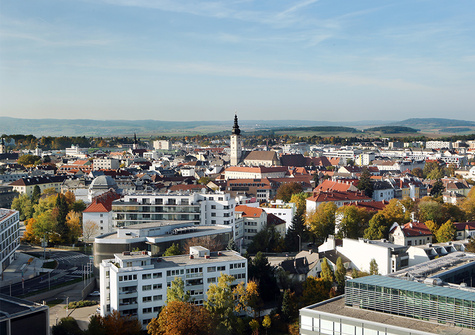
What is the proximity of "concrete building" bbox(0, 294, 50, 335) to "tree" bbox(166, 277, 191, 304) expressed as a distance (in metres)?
4.89

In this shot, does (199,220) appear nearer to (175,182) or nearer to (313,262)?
(313,262)

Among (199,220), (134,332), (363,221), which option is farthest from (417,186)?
(134,332)

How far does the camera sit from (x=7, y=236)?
119ft

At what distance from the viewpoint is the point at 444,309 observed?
56.4ft

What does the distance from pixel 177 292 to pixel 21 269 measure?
16047 mm

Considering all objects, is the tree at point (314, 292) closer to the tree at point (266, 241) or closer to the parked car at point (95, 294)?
→ the parked car at point (95, 294)

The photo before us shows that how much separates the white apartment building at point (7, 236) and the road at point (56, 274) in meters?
2.67

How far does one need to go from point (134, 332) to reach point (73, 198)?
1341 inches

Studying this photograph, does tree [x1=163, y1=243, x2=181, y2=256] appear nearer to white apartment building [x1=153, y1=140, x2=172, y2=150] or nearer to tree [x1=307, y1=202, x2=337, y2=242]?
tree [x1=307, y1=202, x2=337, y2=242]

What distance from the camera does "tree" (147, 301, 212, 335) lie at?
21.1m

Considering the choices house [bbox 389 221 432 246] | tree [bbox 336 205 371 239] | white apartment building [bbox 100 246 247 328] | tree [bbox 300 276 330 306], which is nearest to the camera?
white apartment building [bbox 100 246 247 328]

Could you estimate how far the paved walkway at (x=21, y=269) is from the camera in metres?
33.2

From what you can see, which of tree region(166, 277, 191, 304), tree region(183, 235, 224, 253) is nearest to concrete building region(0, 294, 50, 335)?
tree region(166, 277, 191, 304)

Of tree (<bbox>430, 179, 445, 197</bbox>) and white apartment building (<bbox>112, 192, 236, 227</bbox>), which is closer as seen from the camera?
white apartment building (<bbox>112, 192, 236, 227</bbox>)
